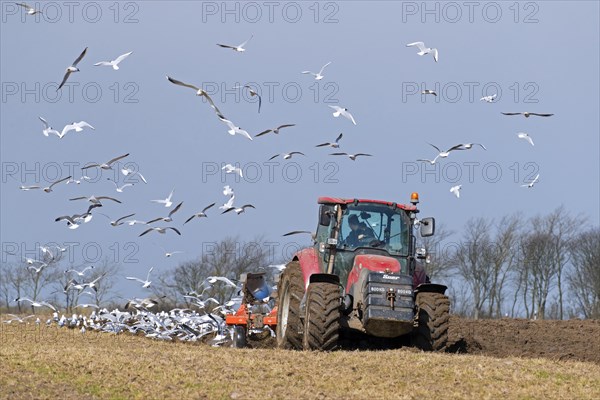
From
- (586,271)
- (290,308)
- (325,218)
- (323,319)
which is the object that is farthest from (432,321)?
(586,271)

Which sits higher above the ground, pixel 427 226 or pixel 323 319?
pixel 427 226

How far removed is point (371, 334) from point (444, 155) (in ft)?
25.2

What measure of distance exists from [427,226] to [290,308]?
2693 mm

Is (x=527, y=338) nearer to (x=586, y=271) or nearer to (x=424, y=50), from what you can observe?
(x=424, y=50)

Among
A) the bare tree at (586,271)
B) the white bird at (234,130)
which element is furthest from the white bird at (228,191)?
the bare tree at (586,271)

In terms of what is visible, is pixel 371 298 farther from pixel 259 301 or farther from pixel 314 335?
pixel 259 301

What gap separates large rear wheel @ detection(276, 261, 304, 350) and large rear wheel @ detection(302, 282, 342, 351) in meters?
1.23

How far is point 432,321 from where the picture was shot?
1703 cm

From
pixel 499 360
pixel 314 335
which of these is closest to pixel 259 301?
pixel 314 335

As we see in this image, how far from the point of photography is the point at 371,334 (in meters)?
16.8

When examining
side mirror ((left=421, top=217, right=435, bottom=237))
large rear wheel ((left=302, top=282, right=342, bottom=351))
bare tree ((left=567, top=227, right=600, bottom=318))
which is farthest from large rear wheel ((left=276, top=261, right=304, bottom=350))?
bare tree ((left=567, top=227, right=600, bottom=318))

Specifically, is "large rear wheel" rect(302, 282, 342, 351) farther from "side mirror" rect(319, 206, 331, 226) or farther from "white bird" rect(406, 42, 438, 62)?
"white bird" rect(406, 42, 438, 62)

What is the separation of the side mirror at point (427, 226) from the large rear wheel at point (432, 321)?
3.41 ft

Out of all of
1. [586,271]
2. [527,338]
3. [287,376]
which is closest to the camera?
[287,376]
